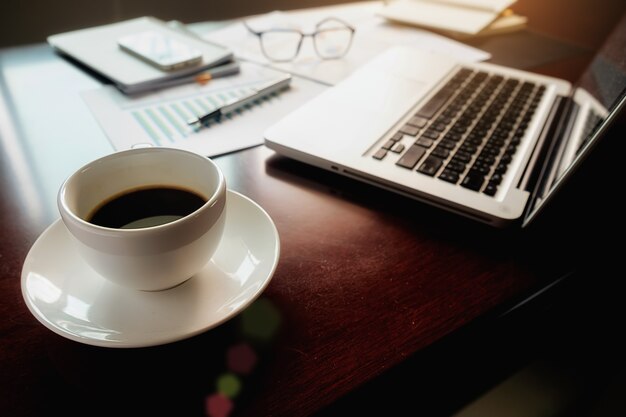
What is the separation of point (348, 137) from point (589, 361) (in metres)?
0.43

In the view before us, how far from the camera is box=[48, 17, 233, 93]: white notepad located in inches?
26.5

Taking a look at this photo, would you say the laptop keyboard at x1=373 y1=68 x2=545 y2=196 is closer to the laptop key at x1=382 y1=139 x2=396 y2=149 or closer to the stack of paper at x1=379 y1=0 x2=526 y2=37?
the laptop key at x1=382 y1=139 x2=396 y2=149

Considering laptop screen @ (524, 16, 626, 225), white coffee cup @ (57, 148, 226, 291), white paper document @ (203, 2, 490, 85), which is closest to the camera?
white coffee cup @ (57, 148, 226, 291)

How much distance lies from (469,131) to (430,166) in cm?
12

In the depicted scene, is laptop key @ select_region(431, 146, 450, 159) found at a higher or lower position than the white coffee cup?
lower

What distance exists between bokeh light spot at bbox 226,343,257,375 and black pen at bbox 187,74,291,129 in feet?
1.17

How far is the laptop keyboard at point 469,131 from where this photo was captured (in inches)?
18.1

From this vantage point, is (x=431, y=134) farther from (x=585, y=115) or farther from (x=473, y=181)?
(x=585, y=115)

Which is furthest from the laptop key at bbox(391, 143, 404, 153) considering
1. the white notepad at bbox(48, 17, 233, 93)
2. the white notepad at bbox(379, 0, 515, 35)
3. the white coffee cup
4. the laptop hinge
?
the white notepad at bbox(379, 0, 515, 35)

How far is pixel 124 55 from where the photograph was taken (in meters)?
0.74

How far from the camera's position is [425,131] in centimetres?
53

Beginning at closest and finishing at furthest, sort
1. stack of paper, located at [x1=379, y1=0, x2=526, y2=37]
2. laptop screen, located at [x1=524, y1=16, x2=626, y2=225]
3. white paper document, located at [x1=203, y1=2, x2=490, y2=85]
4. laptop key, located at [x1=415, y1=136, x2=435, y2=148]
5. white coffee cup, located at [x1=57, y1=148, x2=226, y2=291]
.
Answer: white coffee cup, located at [x1=57, y1=148, x2=226, y2=291]
laptop screen, located at [x1=524, y1=16, x2=626, y2=225]
laptop key, located at [x1=415, y1=136, x2=435, y2=148]
white paper document, located at [x1=203, y1=2, x2=490, y2=85]
stack of paper, located at [x1=379, y1=0, x2=526, y2=37]

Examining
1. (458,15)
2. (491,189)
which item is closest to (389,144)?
(491,189)

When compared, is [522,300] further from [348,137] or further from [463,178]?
[348,137]
